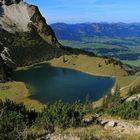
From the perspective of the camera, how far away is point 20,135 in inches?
1897

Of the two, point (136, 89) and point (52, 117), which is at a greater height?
point (52, 117)

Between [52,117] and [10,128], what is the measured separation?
437 inches

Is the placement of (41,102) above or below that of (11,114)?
below

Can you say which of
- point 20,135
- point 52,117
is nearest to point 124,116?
point 52,117

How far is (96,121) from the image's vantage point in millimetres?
62000

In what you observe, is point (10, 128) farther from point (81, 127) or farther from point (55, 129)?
point (81, 127)

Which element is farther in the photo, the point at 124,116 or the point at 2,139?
the point at 124,116

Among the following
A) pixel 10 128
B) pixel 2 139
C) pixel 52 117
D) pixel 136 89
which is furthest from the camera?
pixel 136 89

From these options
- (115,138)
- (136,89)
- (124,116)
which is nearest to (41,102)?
(136,89)

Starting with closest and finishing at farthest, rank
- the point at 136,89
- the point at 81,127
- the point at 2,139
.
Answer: the point at 2,139 → the point at 81,127 → the point at 136,89

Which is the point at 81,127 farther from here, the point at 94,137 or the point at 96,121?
the point at 94,137

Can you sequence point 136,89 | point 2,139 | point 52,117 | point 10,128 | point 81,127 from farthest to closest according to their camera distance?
point 136,89 → point 52,117 → point 81,127 → point 10,128 → point 2,139

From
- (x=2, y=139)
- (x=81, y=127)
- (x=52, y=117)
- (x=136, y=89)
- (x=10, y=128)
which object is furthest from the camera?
(x=136, y=89)

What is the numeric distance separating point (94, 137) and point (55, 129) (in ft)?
38.2
